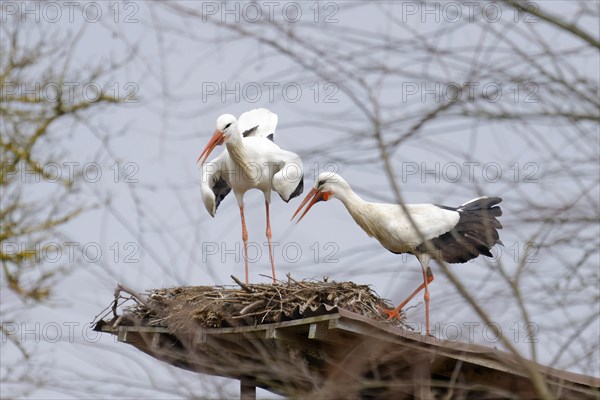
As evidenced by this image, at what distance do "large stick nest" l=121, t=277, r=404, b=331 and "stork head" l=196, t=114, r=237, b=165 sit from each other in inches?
71.7

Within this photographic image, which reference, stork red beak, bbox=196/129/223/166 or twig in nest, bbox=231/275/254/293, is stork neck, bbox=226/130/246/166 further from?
twig in nest, bbox=231/275/254/293

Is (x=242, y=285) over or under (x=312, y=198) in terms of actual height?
under

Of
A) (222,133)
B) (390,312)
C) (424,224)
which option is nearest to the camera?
(390,312)

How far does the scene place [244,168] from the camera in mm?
9031

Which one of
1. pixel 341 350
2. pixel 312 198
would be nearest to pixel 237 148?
pixel 312 198

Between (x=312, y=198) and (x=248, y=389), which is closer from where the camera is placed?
(x=248, y=389)

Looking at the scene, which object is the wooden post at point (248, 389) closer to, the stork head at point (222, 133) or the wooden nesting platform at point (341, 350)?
the wooden nesting platform at point (341, 350)

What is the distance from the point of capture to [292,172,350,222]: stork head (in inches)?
318

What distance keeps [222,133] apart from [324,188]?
1190 millimetres

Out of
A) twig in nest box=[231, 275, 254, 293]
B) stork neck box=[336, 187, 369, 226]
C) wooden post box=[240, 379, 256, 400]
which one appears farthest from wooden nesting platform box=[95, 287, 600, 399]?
stork neck box=[336, 187, 369, 226]

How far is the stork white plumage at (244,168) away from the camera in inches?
343

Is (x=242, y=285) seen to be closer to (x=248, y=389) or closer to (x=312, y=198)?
(x=248, y=389)

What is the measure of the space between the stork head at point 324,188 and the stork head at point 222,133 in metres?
0.96

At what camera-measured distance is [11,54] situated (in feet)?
36.5
